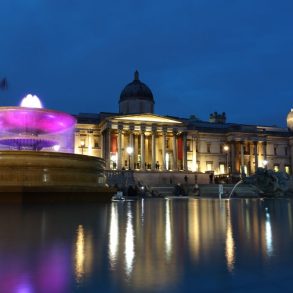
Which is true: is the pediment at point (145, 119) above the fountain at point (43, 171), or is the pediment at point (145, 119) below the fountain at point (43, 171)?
above

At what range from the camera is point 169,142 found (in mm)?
56938

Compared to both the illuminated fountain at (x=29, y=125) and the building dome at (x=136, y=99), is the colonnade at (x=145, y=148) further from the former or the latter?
the illuminated fountain at (x=29, y=125)

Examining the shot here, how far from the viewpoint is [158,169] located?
2121 inches

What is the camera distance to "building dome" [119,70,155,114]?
6088 centimetres

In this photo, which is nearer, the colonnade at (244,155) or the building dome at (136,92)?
the building dome at (136,92)

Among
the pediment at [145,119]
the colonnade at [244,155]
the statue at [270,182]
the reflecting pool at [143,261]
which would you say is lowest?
the reflecting pool at [143,261]

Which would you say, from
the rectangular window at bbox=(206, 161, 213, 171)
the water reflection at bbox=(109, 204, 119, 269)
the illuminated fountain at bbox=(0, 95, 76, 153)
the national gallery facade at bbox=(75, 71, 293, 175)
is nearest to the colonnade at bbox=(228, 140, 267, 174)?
the national gallery facade at bbox=(75, 71, 293, 175)

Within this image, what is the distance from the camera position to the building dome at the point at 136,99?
60.9 m

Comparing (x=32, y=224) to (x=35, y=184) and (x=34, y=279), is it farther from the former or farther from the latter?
(x=35, y=184)

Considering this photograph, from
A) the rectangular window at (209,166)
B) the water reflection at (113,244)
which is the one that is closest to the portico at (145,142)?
the rectangular window at (209,166)

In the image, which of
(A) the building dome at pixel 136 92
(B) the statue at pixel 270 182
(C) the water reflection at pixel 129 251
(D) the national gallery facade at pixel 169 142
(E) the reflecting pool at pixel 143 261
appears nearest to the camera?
(E) the reflecting pool at pixel 143 261

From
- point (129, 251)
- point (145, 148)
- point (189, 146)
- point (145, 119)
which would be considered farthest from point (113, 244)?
point (189, 146)

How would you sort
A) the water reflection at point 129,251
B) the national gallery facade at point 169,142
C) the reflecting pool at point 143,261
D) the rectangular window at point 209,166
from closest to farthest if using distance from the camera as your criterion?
the reflecting pool at point 143,261 → the water reflection at point 129,251 → the national gallery facade at point 169,142 → the rectangular window at point 209,166

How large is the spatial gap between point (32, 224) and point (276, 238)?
11.3 ft
